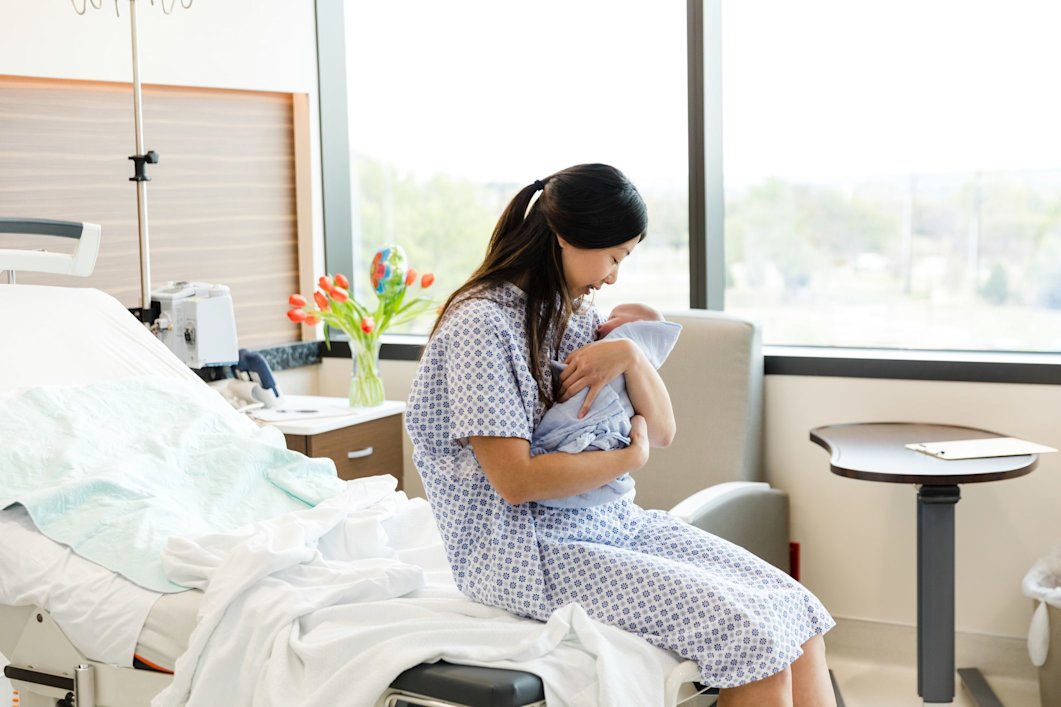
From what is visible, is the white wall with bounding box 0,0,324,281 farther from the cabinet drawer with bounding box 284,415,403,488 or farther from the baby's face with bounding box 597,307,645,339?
the baby's face with bounding box 597,307,645,339

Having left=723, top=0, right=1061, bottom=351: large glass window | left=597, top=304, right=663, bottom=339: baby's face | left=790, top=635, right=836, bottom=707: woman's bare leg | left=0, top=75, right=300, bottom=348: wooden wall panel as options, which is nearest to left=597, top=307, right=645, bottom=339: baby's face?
left=597, top=304, right=663, bottom=339: baby's face

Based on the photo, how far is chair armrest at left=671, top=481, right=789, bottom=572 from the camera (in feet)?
8.46

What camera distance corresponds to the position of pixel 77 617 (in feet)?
6.01

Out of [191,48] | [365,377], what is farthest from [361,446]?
[191,48]

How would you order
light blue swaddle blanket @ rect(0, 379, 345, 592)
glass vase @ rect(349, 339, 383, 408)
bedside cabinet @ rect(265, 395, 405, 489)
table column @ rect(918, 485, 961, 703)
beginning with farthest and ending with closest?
glass vase @ rect(349, 339, 383, 408), bedside cabinet @ rect(265, 395, 405, 489), table column @ rect(918, 485, 961, 703), light blue swaddle blanket @ rect(0, 379, 345, 592)

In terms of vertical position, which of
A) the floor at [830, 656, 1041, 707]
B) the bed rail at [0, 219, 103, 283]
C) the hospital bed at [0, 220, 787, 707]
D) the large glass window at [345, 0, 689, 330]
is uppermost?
the large glass window at [345, 0, 689, 330]

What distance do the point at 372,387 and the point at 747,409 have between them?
1.07 m

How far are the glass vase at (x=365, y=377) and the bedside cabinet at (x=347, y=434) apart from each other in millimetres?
35

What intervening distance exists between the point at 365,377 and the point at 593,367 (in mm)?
1570

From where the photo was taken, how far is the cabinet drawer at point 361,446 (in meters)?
2.99

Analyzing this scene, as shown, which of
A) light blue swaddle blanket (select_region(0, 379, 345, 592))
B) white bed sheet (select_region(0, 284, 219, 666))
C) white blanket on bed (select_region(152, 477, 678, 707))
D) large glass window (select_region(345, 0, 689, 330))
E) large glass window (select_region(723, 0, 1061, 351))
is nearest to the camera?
white blanket on bed (select_region(152, 477, 678, 707))

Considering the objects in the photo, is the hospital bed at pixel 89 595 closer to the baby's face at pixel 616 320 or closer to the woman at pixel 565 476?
the woman at pixel 565 476

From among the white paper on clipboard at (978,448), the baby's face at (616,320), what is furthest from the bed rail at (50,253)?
the white paper on clipboard at (978,448)

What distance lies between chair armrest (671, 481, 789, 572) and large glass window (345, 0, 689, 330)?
2.65ft
